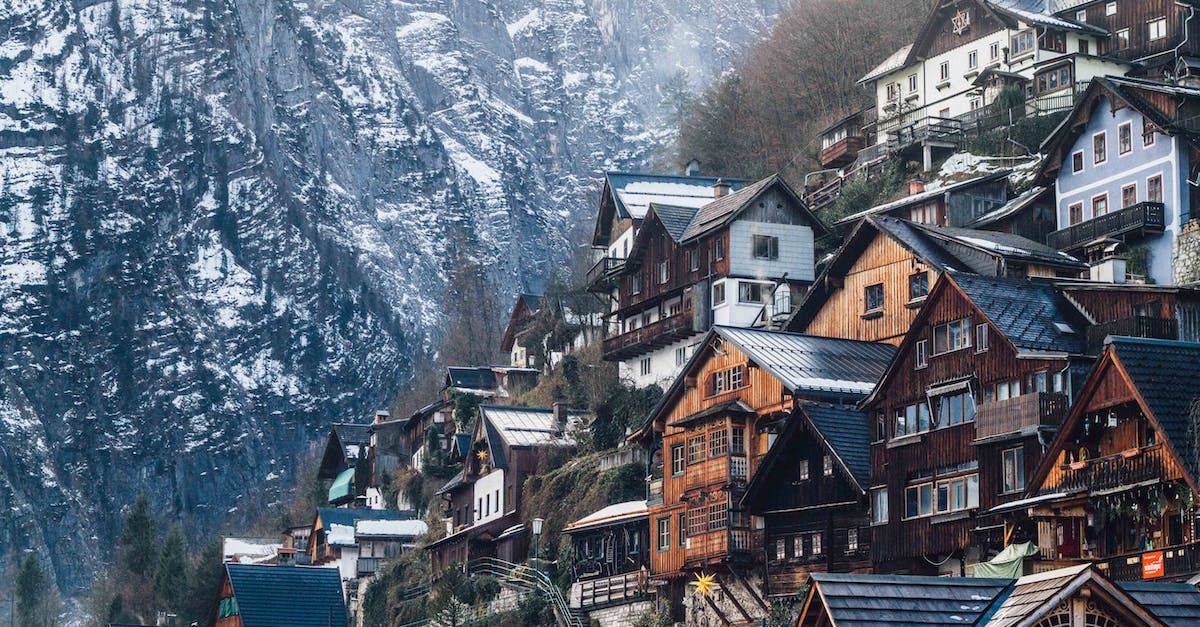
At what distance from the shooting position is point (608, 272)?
89.7 m

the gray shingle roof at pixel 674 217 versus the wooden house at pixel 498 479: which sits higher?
the gray shingle roof at pixel 674 217

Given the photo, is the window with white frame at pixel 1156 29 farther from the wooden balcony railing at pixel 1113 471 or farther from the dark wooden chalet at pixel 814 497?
the wooden balcony railing at pixel 1113 471

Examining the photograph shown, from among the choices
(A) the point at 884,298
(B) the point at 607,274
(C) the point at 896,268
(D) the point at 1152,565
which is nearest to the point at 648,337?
(B) the point at 607,274

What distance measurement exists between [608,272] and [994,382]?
4150cm

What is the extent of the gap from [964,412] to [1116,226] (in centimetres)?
1894

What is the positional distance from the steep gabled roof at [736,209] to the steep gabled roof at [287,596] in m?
20.2

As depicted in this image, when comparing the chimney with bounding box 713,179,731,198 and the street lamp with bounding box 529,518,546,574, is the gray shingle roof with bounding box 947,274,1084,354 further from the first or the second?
the chimney with bounding box 713,179,731,198

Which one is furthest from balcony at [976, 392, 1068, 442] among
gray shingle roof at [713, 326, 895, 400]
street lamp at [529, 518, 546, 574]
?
street lamp at [529, 518, 546, 574]

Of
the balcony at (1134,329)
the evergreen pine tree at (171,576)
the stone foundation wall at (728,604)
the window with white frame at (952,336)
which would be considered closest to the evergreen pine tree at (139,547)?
the evergreen pine tree at (171,576)

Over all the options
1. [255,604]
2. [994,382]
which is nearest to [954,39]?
[255,604]

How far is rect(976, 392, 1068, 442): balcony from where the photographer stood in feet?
155

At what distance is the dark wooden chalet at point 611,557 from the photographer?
215 ft

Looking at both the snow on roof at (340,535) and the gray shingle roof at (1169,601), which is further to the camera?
the snow on roof at (340,535)

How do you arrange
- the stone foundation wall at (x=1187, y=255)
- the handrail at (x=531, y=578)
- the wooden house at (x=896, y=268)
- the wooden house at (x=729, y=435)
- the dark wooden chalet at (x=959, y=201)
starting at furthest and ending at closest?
the dark wooden chalet at (x=959, y=201)
the handrail at (x=531, y=578)
the stone foundation wall at (x=1187, y=255)
the wooden house at (x=896, y=268)
the wooden house at (x=729, y=435)
